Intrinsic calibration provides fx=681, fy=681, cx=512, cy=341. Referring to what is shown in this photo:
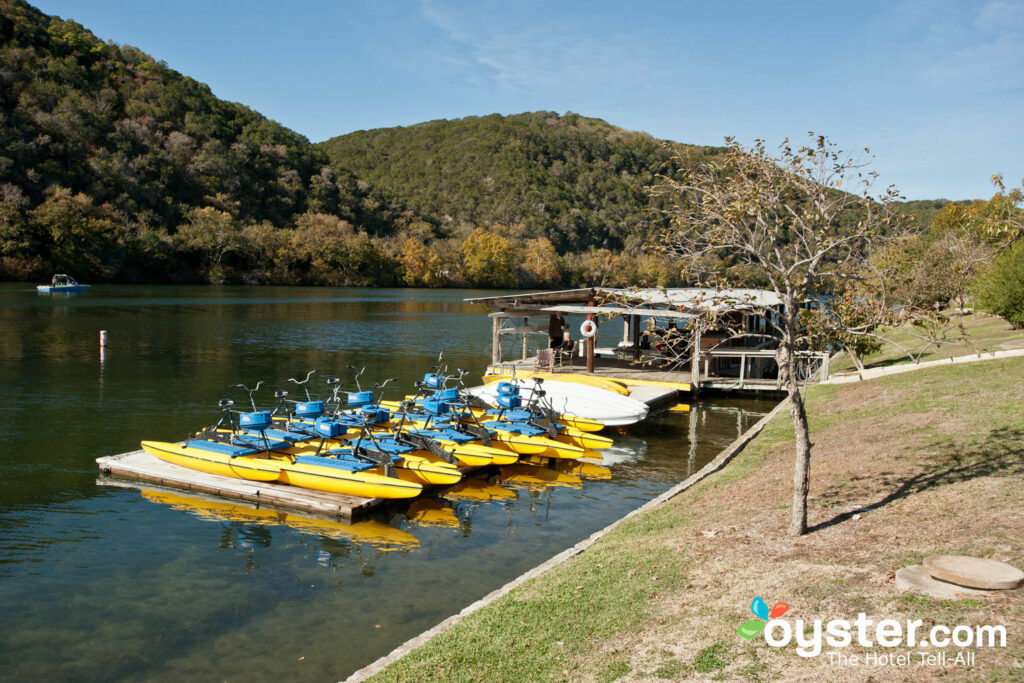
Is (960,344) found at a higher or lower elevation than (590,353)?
higher

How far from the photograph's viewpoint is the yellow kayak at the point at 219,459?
15.2m

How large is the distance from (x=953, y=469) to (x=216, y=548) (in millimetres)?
12589

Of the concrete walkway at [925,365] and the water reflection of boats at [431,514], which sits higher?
the concrete walkway at [925,365]

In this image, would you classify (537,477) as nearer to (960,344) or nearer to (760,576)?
(760,576)

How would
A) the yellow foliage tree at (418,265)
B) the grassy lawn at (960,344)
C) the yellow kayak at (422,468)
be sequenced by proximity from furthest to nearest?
1. the yellow foliage tree at (418,265)
2. the grassy lawn at (960,344)
3. the yellow kayak at (422,468)

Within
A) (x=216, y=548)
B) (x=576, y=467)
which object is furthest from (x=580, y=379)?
(x=216, y=548)

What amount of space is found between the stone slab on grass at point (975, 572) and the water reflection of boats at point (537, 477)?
1059 cm

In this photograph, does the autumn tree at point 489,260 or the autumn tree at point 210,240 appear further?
the autumn tree at point 489,260

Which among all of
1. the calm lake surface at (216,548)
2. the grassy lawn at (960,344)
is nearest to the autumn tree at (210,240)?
the calm lake surface at (216,548)

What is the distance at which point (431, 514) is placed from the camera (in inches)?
579

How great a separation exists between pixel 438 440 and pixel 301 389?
43.1 ft

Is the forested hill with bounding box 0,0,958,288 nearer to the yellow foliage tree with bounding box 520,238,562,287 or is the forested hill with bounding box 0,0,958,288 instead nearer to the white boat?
the yellow foliage tree with bounding box 520,238,562,287

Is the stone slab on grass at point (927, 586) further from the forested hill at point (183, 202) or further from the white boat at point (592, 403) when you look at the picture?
the forested hill at point (183, 202)

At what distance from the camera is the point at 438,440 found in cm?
1731
